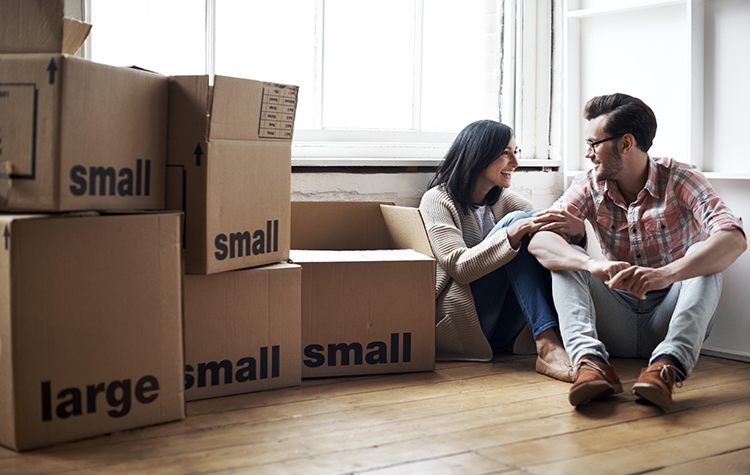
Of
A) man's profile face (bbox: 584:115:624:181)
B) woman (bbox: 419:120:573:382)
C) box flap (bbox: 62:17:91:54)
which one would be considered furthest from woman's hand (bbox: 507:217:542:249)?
box flap (bbox: 62:17:91:54)

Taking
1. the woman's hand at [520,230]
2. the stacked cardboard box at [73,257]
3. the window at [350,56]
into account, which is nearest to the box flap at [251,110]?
the stacked cardboard box at [73,257]

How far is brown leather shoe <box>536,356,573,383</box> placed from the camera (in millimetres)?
2059

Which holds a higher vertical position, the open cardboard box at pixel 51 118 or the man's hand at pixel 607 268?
the open cardboard box at pixel 51 118

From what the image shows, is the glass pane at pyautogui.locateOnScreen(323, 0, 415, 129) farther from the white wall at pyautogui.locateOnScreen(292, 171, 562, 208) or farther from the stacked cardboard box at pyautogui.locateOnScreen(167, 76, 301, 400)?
the stacked cardboard box at pyautogui.locateOnScreen(167, 76, 301, 400)

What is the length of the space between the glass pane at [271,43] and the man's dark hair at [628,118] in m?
1.00

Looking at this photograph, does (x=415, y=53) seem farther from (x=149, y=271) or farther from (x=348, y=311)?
(x=149, y=271)

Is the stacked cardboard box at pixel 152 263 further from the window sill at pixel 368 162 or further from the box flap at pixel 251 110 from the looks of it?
the window sill at pixel 368 162

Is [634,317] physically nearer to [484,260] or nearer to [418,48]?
[484,260]

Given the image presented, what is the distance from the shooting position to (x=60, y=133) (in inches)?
58.7

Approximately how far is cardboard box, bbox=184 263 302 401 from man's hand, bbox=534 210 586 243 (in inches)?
28.9

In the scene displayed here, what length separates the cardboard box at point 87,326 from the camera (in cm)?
144

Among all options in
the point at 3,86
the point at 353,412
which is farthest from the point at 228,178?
the point at 353,412

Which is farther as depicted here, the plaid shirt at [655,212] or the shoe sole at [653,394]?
the plaid shirt at [655,212]

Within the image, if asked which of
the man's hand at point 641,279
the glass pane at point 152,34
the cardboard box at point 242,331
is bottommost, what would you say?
the cardboard box at point 242,331
